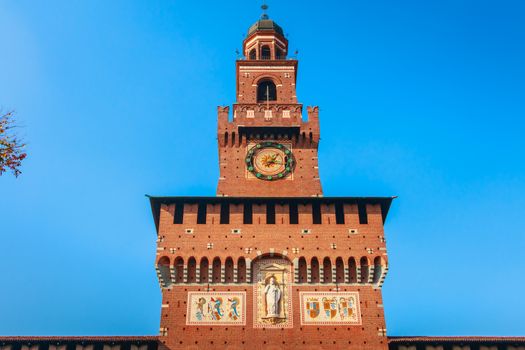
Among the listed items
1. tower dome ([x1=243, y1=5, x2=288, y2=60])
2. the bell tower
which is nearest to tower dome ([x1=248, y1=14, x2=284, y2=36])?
tower dome ([x1=243, y1=5, x2=288, y2=60])

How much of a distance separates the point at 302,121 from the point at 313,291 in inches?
474

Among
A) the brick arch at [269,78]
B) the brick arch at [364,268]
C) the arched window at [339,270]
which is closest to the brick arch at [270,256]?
the arched window at [339,270]

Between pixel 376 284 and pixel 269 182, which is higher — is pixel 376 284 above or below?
below

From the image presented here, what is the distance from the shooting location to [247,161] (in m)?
36.3

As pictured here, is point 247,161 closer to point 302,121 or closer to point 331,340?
point 302,121

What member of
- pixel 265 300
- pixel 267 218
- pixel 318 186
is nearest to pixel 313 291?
pixel 265 300

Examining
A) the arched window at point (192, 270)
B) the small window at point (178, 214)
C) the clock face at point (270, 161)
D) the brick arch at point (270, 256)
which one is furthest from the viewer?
the clock face at point (270, 161)

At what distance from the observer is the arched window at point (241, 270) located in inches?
1189

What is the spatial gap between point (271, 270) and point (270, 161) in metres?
8.14

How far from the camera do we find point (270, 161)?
3644 centimetres

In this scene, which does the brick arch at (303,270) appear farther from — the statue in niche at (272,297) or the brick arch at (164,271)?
the brick arch at (164,271)

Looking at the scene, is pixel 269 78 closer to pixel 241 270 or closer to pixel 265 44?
pixel 265 44

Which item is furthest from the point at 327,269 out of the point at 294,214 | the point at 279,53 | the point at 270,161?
the point at 279,53

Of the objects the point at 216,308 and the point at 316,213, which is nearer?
the point at 216,308
